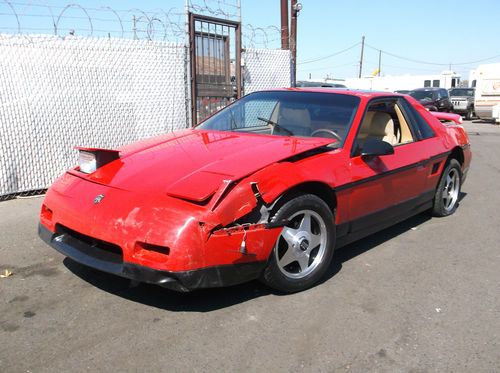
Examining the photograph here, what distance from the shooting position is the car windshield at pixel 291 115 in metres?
4.13

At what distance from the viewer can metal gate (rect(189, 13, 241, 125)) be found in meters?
7.96

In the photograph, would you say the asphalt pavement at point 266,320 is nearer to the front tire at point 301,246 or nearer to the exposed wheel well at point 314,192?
the front tire at point 301,246

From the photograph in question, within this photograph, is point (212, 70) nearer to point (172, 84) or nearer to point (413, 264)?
point (172, 84)

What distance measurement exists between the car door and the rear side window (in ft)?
0.26

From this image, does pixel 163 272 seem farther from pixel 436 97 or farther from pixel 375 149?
pixel 436 97

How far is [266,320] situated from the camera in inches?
121

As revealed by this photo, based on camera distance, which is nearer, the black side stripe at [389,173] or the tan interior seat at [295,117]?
the black side stripe at [389,173]

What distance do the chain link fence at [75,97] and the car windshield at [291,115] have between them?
8.86ft

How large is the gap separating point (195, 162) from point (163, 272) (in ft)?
3.06

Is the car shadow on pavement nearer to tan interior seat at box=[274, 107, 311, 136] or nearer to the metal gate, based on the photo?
tan interior seat at box=[274, 107, 311, 136]

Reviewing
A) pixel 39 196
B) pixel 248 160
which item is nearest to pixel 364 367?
pixel 248 160

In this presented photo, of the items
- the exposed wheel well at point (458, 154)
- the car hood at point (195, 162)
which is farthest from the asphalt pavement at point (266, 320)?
the exposed wheel well at point (458, 154)

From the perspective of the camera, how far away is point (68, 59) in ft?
21.6

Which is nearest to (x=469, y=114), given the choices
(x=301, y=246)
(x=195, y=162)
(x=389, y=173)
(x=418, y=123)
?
(x=418, y=123)
